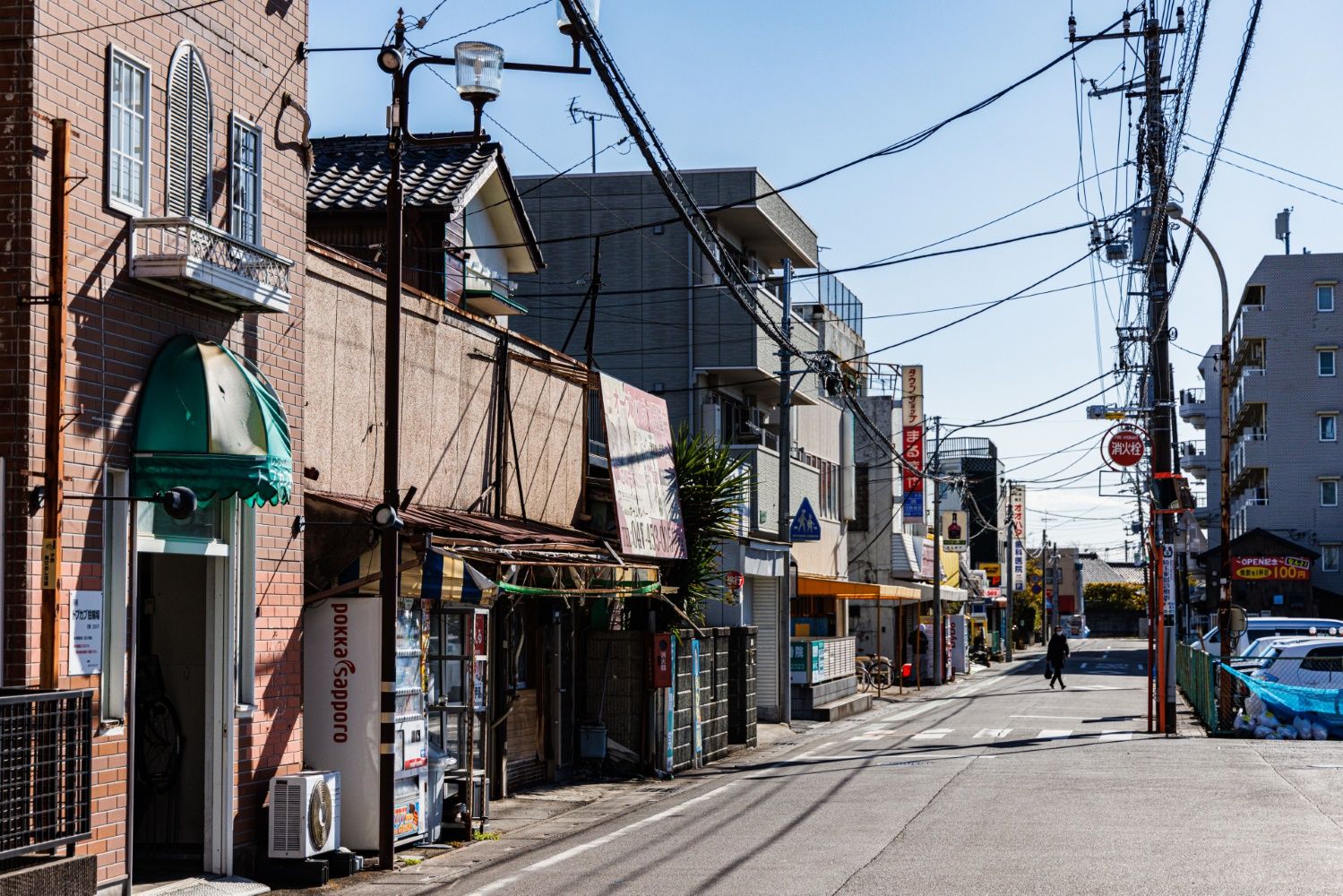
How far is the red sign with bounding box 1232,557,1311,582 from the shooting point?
6506 cm

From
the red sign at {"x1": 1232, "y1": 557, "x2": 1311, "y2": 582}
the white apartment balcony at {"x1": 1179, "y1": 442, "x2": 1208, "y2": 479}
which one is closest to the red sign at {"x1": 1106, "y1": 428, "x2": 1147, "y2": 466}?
the red sign at {"x1": 1232, "y1": 557, "x2": 1311, "y2": 582}

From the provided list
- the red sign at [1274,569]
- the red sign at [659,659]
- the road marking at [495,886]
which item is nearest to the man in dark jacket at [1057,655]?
the red sign at [659,659]

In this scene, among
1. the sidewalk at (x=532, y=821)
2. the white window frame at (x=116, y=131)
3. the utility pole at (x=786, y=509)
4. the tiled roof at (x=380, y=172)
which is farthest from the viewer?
the utility pole at (x=786, y=509)

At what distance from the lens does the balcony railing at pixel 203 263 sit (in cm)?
1097

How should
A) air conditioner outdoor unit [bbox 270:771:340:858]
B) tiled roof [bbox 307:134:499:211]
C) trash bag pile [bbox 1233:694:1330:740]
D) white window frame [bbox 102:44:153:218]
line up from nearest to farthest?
1. white window frame [bbox 102:44:153:218]
2. air conditioner outdoor unit [bbox 270:771:340:858]
3. tiled roof [bbox 307:134:499:211]
4. trash bag pile [bbox 1233:694:1330:740]

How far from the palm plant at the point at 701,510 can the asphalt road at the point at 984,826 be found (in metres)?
3.12

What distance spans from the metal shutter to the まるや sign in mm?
7852

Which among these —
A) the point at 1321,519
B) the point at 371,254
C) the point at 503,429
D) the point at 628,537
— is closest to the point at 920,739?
the point at 628,537

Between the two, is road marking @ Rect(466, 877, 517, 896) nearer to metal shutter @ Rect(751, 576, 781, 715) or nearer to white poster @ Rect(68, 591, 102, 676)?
white poster @ Rect(68, 591, 102, 676)

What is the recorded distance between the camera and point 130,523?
10867mm

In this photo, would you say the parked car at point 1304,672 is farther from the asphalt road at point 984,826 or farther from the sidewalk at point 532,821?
the sidewalk at point 532,821

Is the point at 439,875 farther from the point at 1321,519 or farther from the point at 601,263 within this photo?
the point at 1321,519

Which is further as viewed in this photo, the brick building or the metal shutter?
the metal shutter

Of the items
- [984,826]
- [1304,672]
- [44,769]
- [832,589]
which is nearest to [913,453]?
[832,589]
